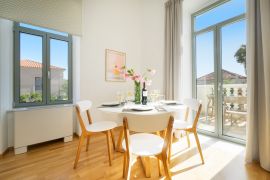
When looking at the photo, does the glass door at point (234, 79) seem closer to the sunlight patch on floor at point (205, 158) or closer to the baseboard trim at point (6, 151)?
the sunlight patch on floor at point (205, 158)

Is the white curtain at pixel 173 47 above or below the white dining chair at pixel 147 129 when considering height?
above

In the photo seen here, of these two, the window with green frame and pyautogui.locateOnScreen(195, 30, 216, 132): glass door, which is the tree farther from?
the window with green frame

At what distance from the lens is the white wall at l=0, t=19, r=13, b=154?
2.14m

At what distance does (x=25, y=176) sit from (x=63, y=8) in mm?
2828

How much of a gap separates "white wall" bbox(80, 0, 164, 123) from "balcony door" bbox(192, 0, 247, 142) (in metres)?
0.96

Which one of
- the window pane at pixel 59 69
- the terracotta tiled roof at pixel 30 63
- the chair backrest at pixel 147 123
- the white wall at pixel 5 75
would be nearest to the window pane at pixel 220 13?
the chair backrest at pixel 147 123

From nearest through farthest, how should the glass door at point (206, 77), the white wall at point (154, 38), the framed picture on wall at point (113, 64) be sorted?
the glass door at point (206, 77) < the framed picture on wall at point (113, 64) < the white wall at point (154, 38)

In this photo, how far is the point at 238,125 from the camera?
2613 millimetres

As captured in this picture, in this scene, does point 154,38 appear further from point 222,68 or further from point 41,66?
point 41,66

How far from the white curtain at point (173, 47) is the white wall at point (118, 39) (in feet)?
0.88

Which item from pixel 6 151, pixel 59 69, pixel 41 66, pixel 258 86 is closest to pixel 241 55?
pixel 258 86

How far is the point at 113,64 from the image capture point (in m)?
3.39

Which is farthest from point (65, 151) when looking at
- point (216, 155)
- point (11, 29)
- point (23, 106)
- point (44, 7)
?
point (44, 7)

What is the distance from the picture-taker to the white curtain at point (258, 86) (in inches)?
66.8
